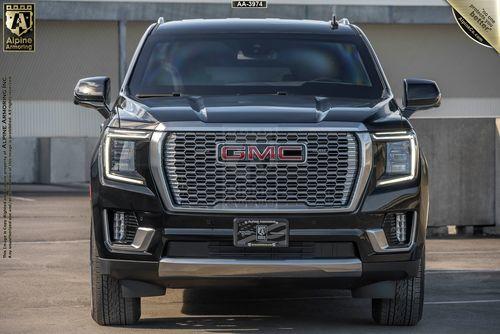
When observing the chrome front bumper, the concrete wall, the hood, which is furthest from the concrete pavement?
the concrete wall

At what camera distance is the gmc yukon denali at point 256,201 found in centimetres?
851

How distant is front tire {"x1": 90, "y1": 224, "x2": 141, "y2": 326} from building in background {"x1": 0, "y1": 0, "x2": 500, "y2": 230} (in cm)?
2085

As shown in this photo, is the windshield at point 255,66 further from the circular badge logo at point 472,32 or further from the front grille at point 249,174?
the circular badge logo at point 472,32

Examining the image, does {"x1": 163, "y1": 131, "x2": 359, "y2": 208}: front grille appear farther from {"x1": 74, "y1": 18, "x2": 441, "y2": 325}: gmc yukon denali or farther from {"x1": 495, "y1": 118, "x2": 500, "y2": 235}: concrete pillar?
{"x1": 495, "y1": 118, "x2": 500, "y2": 235}: concrete pillar

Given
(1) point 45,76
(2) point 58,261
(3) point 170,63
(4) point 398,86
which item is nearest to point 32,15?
(1) point 45,76

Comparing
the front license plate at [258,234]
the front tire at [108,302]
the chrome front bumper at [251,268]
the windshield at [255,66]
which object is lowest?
the front tire at [108,302]

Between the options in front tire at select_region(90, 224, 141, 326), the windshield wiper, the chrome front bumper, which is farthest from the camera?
the windshield wiper

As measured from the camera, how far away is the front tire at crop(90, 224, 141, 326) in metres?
8.92

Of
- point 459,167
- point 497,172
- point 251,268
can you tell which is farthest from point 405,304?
point 497,172

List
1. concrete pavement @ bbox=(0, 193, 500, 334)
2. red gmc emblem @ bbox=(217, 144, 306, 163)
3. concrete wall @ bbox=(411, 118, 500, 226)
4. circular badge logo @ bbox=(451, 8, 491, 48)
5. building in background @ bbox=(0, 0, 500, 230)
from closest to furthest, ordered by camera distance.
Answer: red gmc emblem @ bbox=(217, 144, 306, 163), concrete pavement @ bbox=(0, 193, 500, 334), circular badge logo @ bbox=(451, 8, 491, 48), concrete wall @ bbox=(411, 118, 500, 226), building in background @ bbox=(0, 0, 500, 230)

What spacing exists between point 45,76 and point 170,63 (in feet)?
81.6

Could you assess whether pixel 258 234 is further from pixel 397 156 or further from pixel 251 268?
pixel 397 156

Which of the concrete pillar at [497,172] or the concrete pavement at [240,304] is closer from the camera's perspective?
the concrete pavement at [240,304]

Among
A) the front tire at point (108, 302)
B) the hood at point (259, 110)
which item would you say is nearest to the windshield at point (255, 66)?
the hood at point (259, 110)
